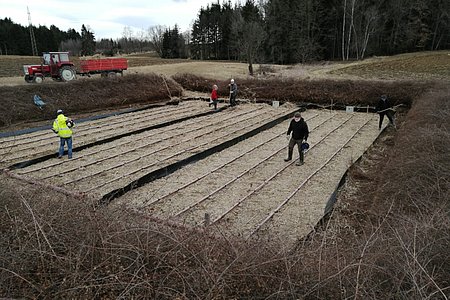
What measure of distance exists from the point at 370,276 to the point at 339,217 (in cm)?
315

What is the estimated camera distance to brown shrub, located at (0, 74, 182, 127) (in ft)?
41.5

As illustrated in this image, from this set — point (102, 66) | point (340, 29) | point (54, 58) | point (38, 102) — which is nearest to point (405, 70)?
point (340, 29)

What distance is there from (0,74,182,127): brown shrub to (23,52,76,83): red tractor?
1.57 meters

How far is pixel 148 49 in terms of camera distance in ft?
299

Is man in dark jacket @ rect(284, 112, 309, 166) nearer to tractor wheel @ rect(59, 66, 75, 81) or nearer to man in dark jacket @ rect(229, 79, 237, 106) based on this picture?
man in dark jacket @ rect(229, 79, 237, 106)

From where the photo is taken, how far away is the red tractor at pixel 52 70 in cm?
1636

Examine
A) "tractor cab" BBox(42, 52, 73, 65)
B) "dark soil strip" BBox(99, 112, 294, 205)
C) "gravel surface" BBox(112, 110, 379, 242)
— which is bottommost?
"gravel surface" BBox(112, 110, 379, 242)

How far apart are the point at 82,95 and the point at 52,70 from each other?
3.45 metres

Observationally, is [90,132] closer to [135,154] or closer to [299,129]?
[135,154]

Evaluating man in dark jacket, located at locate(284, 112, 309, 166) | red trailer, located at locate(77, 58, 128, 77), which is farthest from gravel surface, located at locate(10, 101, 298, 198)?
red trailer, located at locate(77, 58, 128, 77)

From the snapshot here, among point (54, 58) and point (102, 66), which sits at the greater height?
point (54, 58)

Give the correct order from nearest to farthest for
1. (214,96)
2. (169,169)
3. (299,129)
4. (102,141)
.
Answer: (169,169) < (299,129) < (102,141) < (214,96)

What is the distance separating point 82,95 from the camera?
48.8 ft

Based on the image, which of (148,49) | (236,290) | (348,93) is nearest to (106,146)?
(236,290)
